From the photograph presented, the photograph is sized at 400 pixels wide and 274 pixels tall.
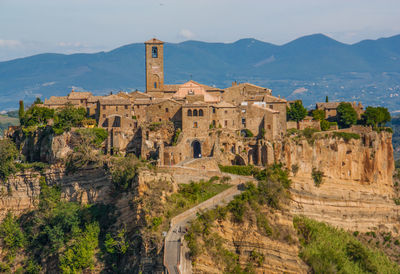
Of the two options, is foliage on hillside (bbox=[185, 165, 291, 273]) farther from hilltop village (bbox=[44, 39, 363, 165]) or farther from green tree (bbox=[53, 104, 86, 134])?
green tree (bbox=[53, 104, 86, 134])

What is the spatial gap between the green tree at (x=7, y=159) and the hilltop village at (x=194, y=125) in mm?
8267

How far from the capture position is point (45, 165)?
183 feet

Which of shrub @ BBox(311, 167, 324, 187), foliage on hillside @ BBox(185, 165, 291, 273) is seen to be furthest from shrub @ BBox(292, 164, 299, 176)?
foliage on hillside @ BBox(185, 165, 291, 273)

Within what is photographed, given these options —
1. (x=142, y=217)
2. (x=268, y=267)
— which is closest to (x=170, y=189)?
(x=142, y=217)

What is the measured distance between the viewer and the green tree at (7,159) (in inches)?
2216

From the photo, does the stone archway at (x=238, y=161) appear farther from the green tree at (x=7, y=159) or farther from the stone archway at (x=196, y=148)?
the green tree at (x=7, y=159)

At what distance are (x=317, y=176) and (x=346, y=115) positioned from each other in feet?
31.1

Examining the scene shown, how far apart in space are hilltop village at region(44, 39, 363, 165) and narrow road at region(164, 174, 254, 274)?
4356mm

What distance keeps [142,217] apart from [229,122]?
46.4ft

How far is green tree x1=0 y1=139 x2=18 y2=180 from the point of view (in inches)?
2216

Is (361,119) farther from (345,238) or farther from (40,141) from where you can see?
Answer: (40,141)

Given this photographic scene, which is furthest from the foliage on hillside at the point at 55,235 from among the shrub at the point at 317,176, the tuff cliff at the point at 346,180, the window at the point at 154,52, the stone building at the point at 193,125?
the shrub at the point at 317,176

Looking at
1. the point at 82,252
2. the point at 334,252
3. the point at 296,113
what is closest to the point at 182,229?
the point at 82,252

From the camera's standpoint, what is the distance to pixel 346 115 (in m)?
61.8
